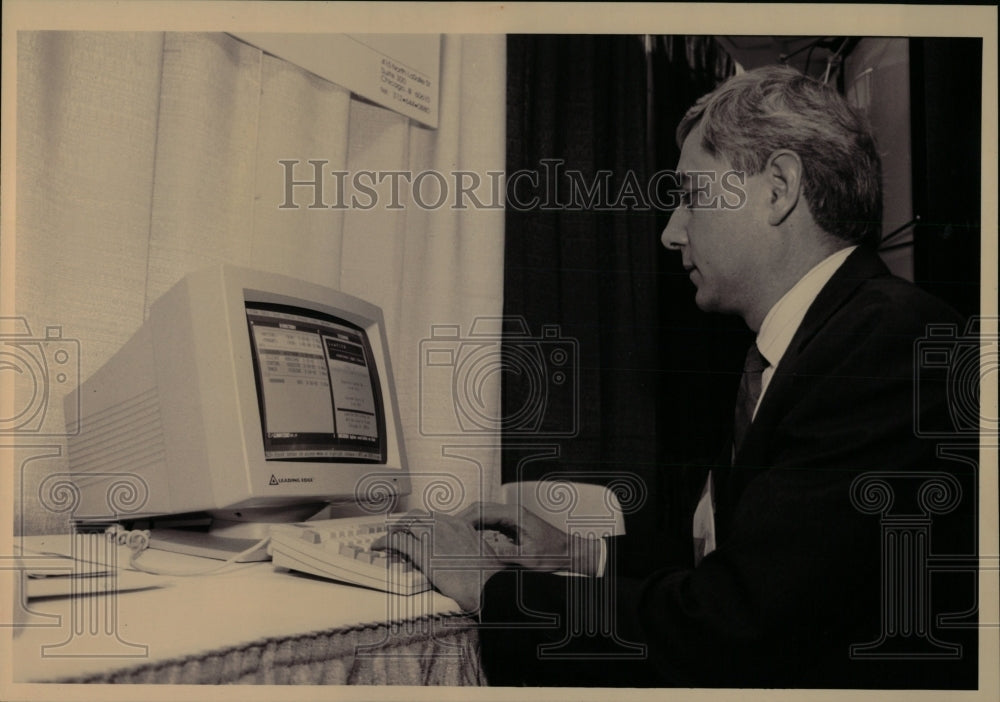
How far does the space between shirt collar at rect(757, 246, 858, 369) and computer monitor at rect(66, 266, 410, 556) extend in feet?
1.93

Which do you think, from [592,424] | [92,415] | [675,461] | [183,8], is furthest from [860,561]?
[183,8]

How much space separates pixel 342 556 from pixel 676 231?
0.70 m

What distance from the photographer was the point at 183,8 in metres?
1.51

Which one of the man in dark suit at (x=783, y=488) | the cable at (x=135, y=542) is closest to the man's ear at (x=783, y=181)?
the man in dark suit at (x=783, y=488)

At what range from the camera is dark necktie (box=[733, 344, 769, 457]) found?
1.48 m

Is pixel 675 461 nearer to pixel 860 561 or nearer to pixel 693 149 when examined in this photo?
pixel 860 561

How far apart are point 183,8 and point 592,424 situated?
91 cm

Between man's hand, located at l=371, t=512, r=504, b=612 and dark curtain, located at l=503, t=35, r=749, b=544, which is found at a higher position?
dark curtain, located at l=503, t=35, r=749, b=544

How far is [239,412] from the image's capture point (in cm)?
130

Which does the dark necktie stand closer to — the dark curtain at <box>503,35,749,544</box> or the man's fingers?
the dark curtain at <box>503,35,749,544</box>

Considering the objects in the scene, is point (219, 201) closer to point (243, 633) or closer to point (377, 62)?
point (377, 62)

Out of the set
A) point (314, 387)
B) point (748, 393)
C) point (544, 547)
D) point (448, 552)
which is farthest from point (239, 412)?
point (748, 393)

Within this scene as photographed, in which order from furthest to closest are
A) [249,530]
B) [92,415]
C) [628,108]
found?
1. [628,108]
2. [92,415]
3. [249,530]

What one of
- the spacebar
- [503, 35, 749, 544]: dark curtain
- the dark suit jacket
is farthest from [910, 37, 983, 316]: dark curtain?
the spacebar
